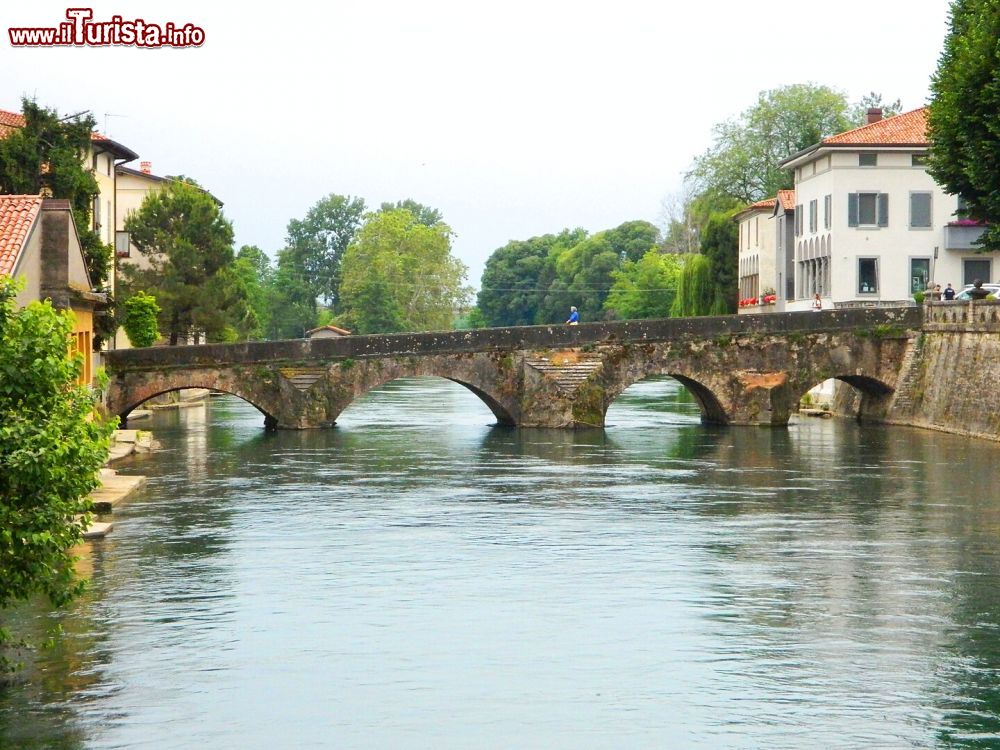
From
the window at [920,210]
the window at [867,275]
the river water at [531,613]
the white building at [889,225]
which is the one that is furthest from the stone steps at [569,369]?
the window at [920,210]

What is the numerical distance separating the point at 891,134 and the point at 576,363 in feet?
59.2

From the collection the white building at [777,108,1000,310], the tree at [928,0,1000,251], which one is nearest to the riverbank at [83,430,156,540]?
the tree at [928,0,1000,251]

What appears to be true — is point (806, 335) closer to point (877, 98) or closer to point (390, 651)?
point (390, 651)

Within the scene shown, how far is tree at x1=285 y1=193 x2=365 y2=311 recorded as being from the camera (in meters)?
157

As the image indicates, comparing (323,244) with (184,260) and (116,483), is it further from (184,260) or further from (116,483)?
(116,483)

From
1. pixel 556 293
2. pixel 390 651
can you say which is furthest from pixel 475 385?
pixel 556 293

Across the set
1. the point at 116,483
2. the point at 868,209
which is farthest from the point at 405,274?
the point at 116,483

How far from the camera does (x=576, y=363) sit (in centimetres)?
5125

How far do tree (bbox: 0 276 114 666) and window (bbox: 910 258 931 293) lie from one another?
159ft

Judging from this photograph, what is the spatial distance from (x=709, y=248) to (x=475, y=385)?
3990 centimetres

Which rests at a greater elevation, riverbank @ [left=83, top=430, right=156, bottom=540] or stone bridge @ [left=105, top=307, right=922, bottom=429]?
stone bridge @ [left=105, top=307, right=922, bottom=429]

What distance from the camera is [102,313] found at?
48.1m

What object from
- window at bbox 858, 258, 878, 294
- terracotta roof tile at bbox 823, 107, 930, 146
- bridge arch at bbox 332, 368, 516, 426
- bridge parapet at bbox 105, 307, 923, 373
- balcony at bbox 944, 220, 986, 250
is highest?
terracotta roof tile at bbox 823, 107, 930, 146

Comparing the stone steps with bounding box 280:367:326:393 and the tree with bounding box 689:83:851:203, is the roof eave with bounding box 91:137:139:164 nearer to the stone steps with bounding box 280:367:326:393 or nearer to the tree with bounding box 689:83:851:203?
the stone steps with bounding box 280:367:326:393
